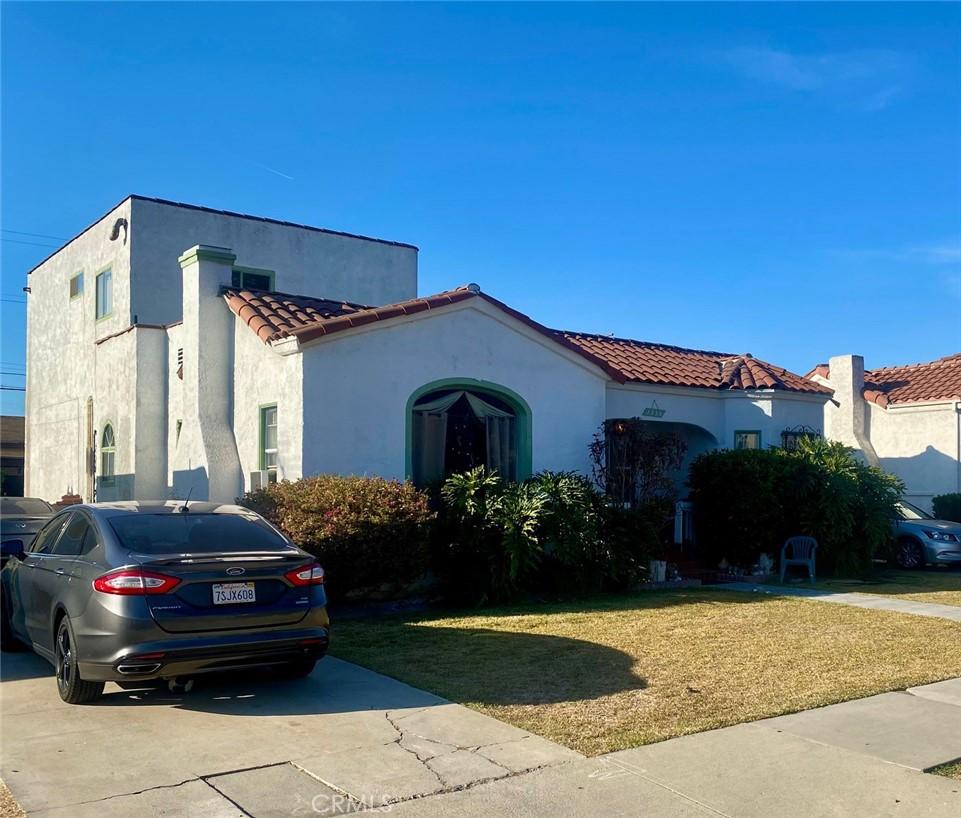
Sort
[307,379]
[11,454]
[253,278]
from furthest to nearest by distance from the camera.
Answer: [11,454]
[253,278]
[307,379]

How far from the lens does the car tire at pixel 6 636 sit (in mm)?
8797

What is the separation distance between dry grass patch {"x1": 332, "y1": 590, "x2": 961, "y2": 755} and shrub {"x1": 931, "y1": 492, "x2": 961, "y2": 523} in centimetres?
1120

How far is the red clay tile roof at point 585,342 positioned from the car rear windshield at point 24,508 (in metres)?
4.74

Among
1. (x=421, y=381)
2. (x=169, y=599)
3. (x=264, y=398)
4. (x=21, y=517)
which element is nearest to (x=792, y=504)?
(x=421, y=381)

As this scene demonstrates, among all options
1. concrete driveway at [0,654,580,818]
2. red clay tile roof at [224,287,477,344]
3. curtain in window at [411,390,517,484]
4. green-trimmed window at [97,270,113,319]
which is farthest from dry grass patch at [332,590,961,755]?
green-trimmed window at [97,270,113,319]

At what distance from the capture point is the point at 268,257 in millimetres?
21562

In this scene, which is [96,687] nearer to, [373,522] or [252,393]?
[373,522]

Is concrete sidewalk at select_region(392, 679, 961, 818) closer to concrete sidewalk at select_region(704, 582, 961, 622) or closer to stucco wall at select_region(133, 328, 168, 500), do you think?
concrete sidewalk at select_region(704, 582, 961, 622)

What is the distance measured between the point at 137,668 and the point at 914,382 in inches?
931

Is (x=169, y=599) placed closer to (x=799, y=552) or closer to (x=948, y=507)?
(x=799, y=552)

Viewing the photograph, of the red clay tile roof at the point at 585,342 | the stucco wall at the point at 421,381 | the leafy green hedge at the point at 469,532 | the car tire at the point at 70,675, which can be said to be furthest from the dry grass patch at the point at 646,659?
the red clay tile roof at the point at 585,342

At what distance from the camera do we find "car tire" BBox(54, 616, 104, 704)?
22.1 ft

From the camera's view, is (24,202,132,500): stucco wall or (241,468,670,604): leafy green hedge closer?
(241,468,670,604): leafy green hedge

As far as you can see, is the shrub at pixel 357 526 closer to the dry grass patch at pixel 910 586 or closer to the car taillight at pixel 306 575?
the car taillight at pixel 306 575
